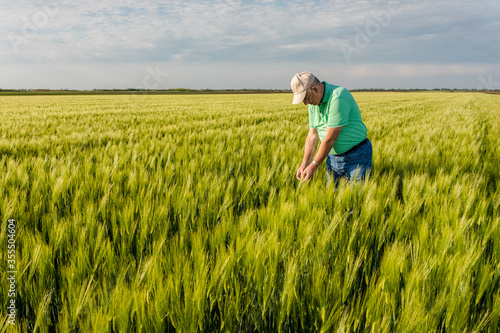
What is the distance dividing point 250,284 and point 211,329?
18 centimetres

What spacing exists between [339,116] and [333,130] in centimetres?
13

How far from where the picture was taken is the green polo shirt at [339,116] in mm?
2365

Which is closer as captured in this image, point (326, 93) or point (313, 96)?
point (313, 96)

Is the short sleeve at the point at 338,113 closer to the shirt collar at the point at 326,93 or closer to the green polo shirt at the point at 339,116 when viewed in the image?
the green polo shirt at the point at 339,116

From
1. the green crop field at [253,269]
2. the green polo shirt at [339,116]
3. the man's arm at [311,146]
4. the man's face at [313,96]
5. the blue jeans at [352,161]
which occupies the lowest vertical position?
the green crop field at [253,269]

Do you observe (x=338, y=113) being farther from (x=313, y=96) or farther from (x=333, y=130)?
(x=313, y=96)

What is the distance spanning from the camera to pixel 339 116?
2.35 meters

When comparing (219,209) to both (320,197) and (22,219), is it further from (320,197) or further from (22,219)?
(22,219)

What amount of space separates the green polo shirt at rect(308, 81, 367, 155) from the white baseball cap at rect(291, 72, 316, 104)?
277 millimetres

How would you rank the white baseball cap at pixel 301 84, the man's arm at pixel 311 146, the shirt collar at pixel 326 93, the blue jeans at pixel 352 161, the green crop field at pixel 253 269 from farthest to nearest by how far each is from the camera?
the blue jeans at pixel 352 161 < the man's arm at pixel 311 146 < the shirt collar at pixel 326 93 < the white baseball cap at pixel 301 84 < the green crop field at pixel 253 269

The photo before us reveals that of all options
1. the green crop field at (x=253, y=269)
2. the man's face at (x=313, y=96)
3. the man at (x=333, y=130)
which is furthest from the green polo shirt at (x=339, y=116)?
the green crop field at (x=253, y=269)

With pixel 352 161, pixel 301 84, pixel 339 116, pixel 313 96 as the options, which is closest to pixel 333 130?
pixel 339 116

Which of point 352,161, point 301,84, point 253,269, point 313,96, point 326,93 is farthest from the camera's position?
point 352,161

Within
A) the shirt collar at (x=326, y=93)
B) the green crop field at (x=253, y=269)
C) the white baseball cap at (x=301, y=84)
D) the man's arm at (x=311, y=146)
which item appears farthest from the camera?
the man's arm at (x=311, y=146)
